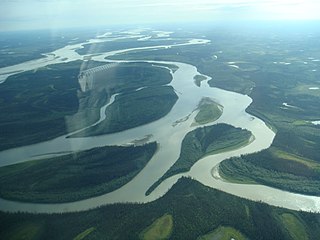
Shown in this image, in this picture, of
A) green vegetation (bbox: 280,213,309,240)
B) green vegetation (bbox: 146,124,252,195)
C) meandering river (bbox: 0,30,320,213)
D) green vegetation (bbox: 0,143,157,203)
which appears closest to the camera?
green vegetation (bbox: 280,213,309,240)

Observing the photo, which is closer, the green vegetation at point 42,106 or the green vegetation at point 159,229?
the green vegetation at point 159,229

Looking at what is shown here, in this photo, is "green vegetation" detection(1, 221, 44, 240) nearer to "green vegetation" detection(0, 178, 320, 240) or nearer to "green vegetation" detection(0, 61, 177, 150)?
"green vegetation" detection(0, 178, 320, 240)

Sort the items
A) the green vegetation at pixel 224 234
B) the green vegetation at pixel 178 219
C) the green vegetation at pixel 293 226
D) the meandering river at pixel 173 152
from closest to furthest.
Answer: the green vegetation at pixel 224 234 → the green vegetation at pixel 293 226 → the green vegetation at pixel 178 219 → the meandering river at pixel 173 152

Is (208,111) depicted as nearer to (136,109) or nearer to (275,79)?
(136,109)

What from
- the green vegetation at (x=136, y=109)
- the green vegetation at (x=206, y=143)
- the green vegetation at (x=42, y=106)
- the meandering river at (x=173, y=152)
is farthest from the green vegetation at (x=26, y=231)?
the green vegetation at (x=136, y=109)

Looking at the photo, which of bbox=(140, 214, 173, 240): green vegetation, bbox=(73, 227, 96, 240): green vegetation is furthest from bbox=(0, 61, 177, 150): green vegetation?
bbox=(140, 214, 173, 240): green vegetation

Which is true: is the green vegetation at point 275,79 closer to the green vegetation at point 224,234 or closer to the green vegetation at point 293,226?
the green vegetation at point 293,226

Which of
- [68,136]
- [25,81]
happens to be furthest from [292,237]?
[25,81]
